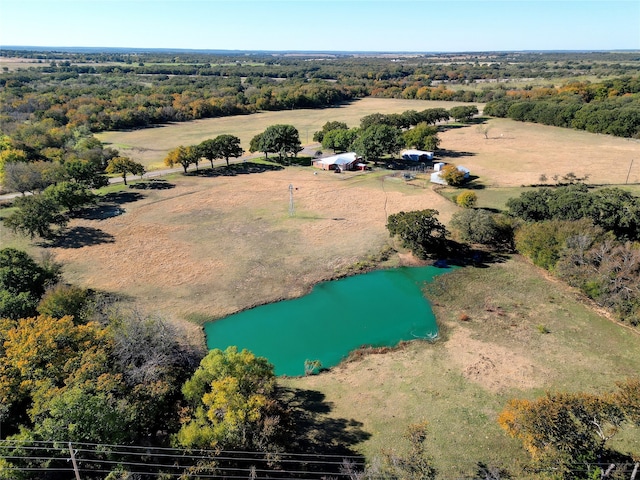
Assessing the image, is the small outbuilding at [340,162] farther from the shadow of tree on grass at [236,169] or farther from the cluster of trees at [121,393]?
the cluster of trees at [121,393]

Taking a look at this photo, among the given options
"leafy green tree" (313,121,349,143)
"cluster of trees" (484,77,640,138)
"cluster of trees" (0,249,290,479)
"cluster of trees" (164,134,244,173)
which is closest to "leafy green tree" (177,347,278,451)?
"cluster of trees" (0,249,290,479)

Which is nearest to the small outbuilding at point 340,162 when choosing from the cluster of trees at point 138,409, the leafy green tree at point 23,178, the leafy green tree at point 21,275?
the leafy green tree at point 23,178

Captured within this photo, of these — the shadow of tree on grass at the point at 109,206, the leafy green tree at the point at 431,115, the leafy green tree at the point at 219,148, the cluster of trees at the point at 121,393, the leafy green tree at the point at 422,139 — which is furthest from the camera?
the leafy green tree at the point at 431,115

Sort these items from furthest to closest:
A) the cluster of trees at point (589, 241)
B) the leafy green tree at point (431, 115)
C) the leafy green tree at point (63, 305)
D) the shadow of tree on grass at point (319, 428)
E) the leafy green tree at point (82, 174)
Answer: the leafy green tree at point (431, 115) → the leafy green tree at point (82, 174) → the cluster of trees at point (589, 241) → the leafy green tree at point (63, 305) → the shadow of tree on grass at point (319, 428)

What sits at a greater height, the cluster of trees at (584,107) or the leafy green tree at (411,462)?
the cluster of trees at (584,107)

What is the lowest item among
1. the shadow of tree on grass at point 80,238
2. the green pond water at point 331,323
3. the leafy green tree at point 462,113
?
the green pond water at point 331,323

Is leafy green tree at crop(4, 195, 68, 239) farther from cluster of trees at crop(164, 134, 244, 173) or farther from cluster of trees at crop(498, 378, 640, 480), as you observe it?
cluster of trees at crop(498, 378, 640, 480)
